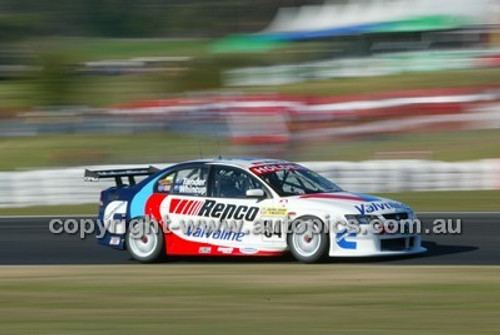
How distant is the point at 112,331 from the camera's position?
738cm

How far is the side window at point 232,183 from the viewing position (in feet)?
38.7

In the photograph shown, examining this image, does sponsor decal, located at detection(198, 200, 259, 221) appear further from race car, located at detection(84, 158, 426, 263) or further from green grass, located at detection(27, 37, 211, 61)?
green grass, located at detection(27, 37, 211, 61)

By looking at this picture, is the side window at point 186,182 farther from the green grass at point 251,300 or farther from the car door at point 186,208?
the green grass at point 251,300

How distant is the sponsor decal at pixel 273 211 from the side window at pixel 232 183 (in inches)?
12.8

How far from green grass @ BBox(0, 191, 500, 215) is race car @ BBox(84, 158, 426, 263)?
6.61 metres

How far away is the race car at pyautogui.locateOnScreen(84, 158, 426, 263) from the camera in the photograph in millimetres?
11180

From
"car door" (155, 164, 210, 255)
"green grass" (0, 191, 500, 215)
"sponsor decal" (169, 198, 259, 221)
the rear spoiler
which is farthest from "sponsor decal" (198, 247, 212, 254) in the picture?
"green grass" (0, 191, 500, 215)

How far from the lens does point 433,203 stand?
61.9 feet

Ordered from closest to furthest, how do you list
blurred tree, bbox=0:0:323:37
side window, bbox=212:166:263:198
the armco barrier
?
1. side window, bbox=212:166:263:198
2. the armco barrier
3. blurred tree, bbox=0:0:323:37

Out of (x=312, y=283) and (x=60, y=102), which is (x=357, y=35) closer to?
(x=60, y=102)

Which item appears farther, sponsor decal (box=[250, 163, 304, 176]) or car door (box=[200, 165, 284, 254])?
sponsor decal (box=[250, 163, 304, 176])

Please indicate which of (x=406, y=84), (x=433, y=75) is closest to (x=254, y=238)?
(x=406, y=84)

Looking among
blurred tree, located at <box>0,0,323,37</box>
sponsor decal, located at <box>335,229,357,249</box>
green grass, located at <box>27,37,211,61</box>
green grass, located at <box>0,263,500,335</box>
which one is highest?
blurred tree, located at <box>0,0,323,37</box>

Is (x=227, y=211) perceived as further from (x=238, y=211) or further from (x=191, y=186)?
(x=191, y=186)
